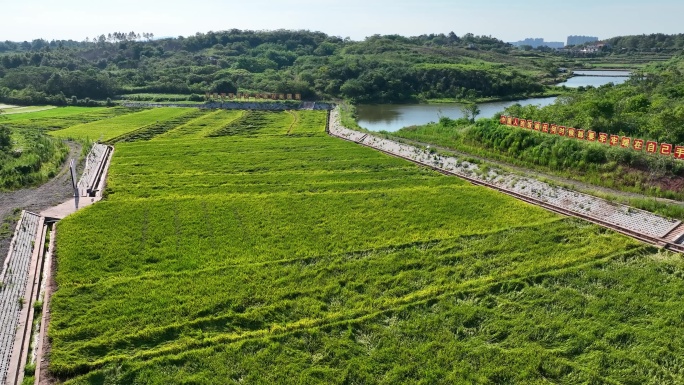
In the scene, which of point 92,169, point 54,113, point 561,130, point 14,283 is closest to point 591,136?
point 561,130

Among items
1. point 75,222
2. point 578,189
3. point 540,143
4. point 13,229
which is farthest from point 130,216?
point 540,143

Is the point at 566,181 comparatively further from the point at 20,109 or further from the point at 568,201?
the point at 20,109

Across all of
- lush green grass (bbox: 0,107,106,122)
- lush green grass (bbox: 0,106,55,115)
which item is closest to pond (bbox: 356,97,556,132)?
lush green grass (bbox: 0,107,106,122)

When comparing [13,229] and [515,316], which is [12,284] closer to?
[13,229]

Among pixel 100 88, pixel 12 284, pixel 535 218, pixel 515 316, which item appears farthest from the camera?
pixel 100 88

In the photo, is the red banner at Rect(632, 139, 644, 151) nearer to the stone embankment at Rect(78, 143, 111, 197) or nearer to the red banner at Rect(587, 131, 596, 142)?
the red banner at Rect(587, 131, 596, 142)

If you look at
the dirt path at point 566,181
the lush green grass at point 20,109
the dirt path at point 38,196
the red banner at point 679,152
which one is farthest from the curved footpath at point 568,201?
the lush green grass at point 20,109
